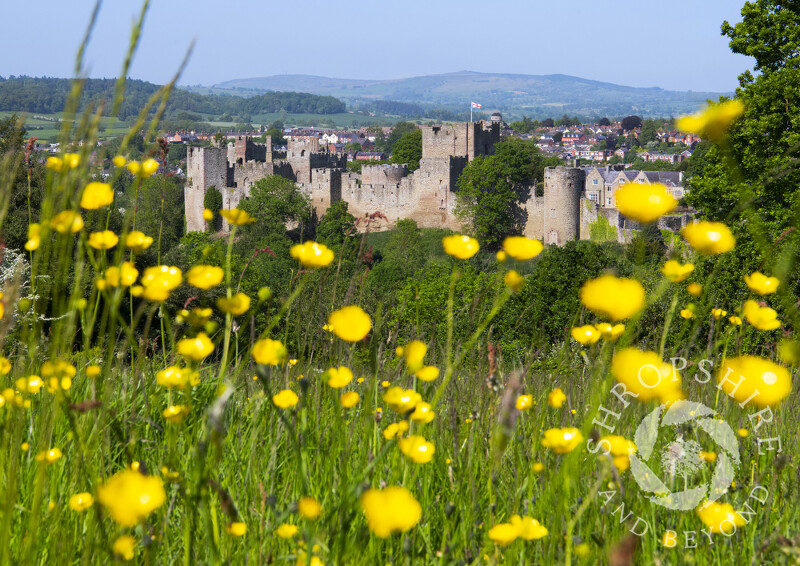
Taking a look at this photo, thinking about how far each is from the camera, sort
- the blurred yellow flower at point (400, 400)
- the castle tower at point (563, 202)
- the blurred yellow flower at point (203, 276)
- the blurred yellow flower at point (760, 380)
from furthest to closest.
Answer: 1. the castle tower at point (563, 202)
2. the blurred yellow flower at point (203, 276)
3. the blurred yellow flower at point (400, 400)
4. the blurred yellow flower at point (760, 380)

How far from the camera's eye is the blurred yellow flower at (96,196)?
122cm

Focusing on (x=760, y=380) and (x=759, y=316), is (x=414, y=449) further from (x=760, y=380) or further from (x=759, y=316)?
(x=759, y=316)

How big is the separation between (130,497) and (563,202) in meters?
31.2

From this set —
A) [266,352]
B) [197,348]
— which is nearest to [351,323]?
[266,352]

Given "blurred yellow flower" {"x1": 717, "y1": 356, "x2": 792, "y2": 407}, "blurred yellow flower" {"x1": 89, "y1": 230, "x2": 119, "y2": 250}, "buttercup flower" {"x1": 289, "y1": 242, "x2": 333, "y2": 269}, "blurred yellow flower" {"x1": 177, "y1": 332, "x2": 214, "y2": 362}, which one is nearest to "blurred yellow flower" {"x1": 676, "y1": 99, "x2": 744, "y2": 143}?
"blurred yellow flower" {"x1": 717, "y1": 356, "x2": 792, "y2": 407}

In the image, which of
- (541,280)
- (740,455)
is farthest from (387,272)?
(740,455)

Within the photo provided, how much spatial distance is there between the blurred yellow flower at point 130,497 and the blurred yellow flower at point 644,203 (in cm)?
49

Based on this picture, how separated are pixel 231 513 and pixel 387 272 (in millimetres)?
21236

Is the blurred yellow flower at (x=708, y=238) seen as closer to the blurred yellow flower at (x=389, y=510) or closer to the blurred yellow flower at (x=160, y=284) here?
the blurred yellow flower at (x=389, y=510)

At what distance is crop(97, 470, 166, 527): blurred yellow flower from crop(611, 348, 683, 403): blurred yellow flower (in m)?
0.44

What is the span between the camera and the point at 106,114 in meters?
1.09

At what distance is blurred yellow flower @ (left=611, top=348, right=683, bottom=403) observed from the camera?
0.81 m

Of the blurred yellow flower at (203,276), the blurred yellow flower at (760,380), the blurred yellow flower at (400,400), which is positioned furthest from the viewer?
the blurred yellow flower at (203,276)

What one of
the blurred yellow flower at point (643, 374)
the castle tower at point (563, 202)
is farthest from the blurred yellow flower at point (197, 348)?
the castle tower at point (563, 202)
